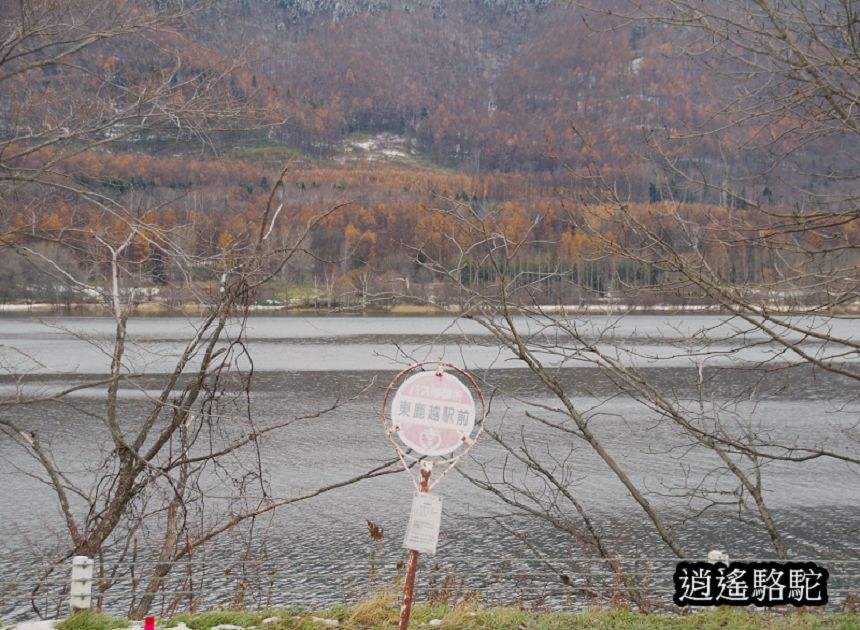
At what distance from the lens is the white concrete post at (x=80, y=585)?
6.02 metres

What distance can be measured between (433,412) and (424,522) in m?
0.59

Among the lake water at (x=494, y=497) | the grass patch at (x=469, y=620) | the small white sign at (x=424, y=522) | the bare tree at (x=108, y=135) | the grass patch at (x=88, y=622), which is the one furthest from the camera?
the lake water at (x=494, y=497)

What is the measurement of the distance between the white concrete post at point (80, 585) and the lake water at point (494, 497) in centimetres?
108

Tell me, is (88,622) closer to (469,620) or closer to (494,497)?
(469,620)

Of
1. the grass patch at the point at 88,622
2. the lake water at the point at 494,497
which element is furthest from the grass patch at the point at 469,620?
the lake water at the point at 494,497

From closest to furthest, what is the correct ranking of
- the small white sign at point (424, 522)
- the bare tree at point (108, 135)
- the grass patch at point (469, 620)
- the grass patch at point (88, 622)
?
the small white sign at point (424, 522), the grass patch at point (88, 622), the grass patch at point (469, 620), the bare tree at point (108, 135)

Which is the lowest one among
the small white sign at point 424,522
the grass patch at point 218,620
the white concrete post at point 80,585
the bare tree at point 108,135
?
the grass patch at point 218,620

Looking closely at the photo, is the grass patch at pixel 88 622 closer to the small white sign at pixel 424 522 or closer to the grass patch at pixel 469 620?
the grass patch at pixel 469 620

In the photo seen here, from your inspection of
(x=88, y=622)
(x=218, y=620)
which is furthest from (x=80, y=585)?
(x=218, y=620)

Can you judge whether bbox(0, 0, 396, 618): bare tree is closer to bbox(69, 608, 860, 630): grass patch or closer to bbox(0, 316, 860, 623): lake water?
bbox(69, 608, 860, 630): grass patch

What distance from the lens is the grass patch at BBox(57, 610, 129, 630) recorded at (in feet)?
19.2

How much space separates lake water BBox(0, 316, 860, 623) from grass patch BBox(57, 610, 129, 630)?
0.93m

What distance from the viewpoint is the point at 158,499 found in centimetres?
1808

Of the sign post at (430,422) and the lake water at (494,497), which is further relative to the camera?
the lake water at (494,497)
